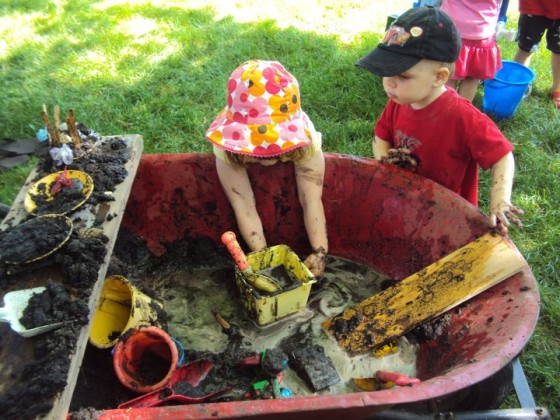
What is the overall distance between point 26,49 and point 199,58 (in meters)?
1.61

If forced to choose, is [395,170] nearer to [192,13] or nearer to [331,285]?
[331,285]

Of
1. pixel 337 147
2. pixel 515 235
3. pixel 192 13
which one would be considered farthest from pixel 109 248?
pixel 192 13

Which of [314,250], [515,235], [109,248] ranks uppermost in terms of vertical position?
[109,248]

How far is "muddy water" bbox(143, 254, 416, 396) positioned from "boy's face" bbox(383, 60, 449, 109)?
35.8 inches

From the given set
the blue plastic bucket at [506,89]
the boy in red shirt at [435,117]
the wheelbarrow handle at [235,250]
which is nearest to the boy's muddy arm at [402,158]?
the boy in red shirt at [435,117]

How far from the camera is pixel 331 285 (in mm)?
2217

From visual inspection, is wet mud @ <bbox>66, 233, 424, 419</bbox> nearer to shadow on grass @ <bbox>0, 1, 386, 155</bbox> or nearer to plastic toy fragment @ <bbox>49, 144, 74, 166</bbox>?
plastic toy fragment @ <bbox>49, 144, 74, 166</bbox>

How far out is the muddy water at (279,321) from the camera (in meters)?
1.85

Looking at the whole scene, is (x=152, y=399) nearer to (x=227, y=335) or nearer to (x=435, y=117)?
(x=227, y=335)

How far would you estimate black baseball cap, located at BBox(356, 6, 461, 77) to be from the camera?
1.66 meters

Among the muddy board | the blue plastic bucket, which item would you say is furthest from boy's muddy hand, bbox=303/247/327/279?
the blue plastic bucket

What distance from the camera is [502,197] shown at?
5.28ft

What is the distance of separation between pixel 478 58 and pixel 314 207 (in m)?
1.79

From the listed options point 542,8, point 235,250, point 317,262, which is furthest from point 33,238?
point 542,8
